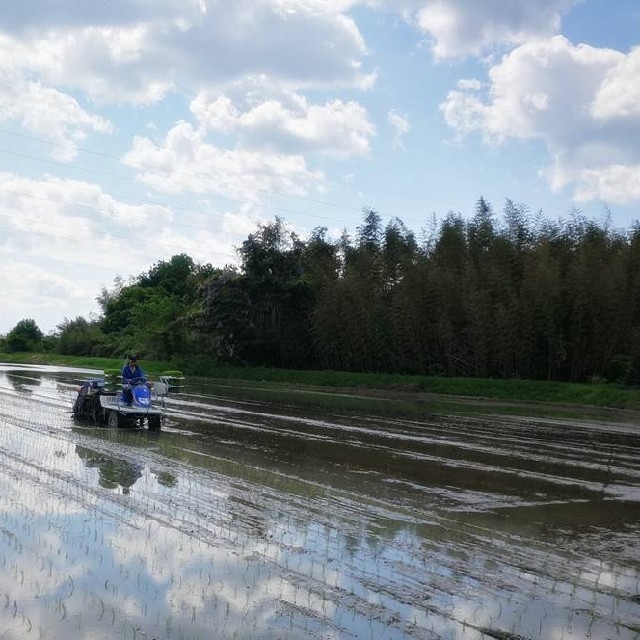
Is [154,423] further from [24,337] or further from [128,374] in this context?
[24,337]

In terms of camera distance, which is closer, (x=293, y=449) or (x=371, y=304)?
(x=293, y=449)

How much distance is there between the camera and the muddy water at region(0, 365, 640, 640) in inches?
203

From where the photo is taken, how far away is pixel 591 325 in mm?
29922

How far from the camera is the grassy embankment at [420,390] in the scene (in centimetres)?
2788

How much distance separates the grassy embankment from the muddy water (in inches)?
544

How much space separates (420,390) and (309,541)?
89.6ft

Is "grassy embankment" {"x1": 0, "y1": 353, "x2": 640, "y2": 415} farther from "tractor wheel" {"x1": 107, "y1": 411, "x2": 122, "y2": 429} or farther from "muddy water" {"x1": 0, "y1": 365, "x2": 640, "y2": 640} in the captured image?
"muddy water" {"x1": 0, "y1": 365, "x2": 640, "y2": 640}

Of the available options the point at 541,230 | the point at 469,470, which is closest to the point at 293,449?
the point at 469,470

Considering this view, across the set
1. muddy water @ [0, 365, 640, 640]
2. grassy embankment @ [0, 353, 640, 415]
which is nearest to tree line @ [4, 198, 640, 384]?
grassy embankment @ [0, 353, 640, 415]

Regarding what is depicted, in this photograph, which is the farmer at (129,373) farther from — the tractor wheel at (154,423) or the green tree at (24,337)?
the green tree at (24,337)

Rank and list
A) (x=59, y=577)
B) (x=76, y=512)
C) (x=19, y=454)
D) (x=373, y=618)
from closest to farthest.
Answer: (x=373, y=618) < (x=59, y=577) < (x=76, y=512) < (x=19, y=454)

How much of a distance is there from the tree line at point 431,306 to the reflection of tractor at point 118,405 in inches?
741

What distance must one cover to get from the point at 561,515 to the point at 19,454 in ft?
25.7

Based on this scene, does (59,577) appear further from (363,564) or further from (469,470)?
(469,470)
